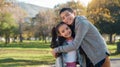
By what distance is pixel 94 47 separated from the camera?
211 inches

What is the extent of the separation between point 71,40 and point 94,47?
13.6 inches

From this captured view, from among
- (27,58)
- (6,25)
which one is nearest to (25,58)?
(27,58)

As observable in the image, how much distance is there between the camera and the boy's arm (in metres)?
5.26

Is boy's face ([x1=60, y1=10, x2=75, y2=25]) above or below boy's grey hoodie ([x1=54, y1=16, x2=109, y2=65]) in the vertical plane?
above

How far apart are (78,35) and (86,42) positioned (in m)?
0.15

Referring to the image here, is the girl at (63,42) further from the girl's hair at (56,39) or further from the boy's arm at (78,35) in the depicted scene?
the boy's arm at (78,35)

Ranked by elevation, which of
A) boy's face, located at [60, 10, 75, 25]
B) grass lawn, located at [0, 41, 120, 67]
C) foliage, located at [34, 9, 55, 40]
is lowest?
foliage, located at [34, 9, 55, 40]

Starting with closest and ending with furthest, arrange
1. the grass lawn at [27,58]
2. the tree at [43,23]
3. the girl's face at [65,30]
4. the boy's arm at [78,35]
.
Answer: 1. the boy's arm at [78,35]
2. the girl's face at [65,30]
3. the grass lawn at [27,58]
4. the tree at [43,23]

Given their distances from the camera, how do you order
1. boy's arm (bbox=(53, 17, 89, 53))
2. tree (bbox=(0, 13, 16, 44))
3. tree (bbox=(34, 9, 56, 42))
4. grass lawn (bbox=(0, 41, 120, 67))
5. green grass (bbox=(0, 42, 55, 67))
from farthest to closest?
tree (bbox=(34, 9, 56, 42)), tree (bbox=(0, 13, 16, 44)), grass lawn (bbox=(0, 41, 120, 67)), green grass (bbox=(0, 42, 55, 67)), boy's arm (bbox=(53, 17, 89, 53))

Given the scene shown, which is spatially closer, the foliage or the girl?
the girl

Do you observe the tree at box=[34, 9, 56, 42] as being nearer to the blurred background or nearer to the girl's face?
the blurred background

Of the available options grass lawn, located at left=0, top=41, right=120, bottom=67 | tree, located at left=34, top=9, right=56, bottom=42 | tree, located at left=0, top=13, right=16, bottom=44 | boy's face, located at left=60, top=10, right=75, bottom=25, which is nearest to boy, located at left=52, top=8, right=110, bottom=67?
boy's face, located at left=60, top=10, right=75, bottom=25

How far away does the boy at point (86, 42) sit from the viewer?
530 cm

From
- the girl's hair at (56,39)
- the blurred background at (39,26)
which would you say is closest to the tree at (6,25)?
the blurred background at (39,26)
